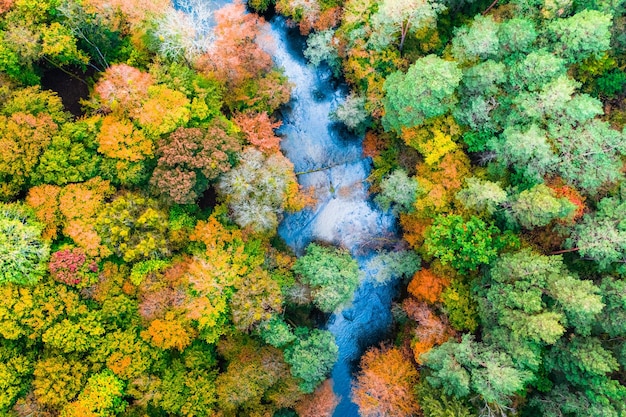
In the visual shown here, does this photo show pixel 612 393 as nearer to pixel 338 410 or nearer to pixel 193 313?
pixel 338 410

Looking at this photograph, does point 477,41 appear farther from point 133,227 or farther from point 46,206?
point 46,206

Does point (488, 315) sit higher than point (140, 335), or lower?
higher

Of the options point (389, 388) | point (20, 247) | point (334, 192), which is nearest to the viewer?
point (20, 247)

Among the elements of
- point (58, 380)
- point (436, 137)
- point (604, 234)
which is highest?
point (436, 137)

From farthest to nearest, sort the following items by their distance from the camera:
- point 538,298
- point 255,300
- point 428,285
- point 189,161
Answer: point 428,285
point 255,300
point 189,161
point 538,298

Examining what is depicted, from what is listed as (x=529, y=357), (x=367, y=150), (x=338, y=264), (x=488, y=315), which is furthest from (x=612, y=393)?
(x=367, y=150)

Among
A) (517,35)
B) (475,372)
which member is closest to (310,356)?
(475,372)

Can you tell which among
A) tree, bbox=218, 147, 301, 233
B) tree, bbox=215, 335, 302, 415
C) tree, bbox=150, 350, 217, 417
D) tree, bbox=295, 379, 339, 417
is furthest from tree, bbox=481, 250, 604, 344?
tree, bbox=150, 350, 217, 417

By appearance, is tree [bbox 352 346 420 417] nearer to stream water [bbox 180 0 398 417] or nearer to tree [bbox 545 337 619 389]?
stream water [bbox 180 0 398 417]
